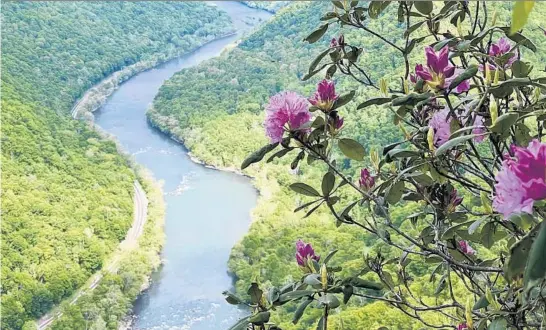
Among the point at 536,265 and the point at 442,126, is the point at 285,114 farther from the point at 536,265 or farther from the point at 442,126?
the point at 536,265


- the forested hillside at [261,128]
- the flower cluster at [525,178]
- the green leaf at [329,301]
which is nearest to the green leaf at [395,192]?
the green leaf at [329,301]

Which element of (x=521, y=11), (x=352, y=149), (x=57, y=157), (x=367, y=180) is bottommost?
(x=57, y=157)

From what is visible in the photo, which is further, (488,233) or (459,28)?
(459,28)

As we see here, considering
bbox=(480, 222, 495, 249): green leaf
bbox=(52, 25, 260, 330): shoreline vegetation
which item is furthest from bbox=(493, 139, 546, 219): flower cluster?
bbox=(52, 25, 260, 330): shoreline vegetation

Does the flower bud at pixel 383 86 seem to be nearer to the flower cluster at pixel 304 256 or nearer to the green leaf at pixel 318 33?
the green leaf at pixel 318 33

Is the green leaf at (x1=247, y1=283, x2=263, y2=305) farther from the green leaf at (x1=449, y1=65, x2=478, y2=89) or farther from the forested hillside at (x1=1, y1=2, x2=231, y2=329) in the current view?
the forested hillside at (x1=1, y1=2, x2=231, y2=329)

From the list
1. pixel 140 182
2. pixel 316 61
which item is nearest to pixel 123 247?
pixel 140 182
